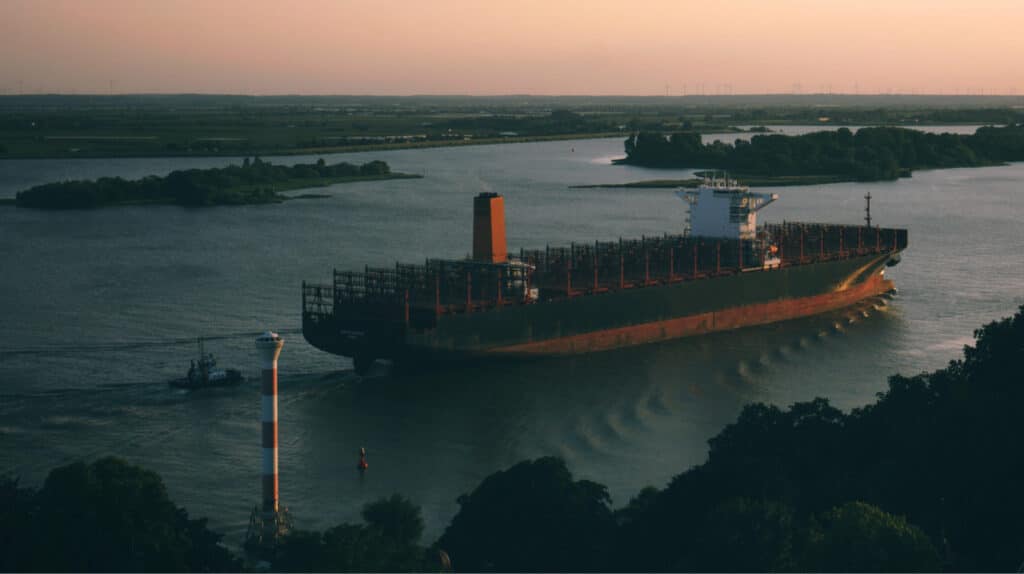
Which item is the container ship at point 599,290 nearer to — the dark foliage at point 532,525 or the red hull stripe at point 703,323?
the red hull stripe at point 703,323

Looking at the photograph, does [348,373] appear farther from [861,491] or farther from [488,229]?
[861,491]

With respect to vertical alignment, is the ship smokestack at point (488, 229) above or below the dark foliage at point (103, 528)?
above

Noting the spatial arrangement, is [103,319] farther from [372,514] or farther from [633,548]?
[633,548]

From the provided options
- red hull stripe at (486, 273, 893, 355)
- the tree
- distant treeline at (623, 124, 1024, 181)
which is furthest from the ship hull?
distant treeline at (623, 124, 1024, 181)

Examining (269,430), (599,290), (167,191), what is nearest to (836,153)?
(167,191)

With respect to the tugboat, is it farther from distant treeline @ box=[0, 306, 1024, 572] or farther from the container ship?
distant treeline @ box=[0, 306, 1024, 572]

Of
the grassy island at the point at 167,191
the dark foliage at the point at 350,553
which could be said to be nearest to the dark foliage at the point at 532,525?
the dark foliage at the point at 350,553
